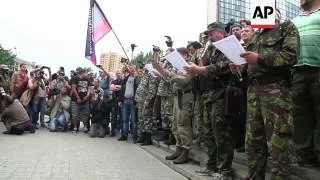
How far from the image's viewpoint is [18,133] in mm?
13148

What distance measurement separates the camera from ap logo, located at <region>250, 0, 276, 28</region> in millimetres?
4730

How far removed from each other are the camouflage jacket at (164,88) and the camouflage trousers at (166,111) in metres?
0.08

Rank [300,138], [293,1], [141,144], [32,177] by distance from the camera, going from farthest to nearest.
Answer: [141,144] < [293,1] < [32,177] < [300,138]

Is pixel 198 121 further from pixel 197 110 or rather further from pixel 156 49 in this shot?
pixel 156 49

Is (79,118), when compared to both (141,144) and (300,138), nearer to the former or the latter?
→ (141,144)

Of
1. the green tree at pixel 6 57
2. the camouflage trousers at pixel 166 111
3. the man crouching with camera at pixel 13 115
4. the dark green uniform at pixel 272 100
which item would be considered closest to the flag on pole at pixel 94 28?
the man crouching with camera at pixel 13 115

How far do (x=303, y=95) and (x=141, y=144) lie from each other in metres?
6.47

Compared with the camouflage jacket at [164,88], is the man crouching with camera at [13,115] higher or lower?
lower

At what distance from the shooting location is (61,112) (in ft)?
49.5

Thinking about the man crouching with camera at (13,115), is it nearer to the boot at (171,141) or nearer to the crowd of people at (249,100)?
the crowd of people at (249,100)

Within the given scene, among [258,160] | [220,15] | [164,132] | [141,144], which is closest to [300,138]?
[258,160]

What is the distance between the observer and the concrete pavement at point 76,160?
7.05 metres

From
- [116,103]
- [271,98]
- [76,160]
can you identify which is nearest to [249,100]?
[271,98]

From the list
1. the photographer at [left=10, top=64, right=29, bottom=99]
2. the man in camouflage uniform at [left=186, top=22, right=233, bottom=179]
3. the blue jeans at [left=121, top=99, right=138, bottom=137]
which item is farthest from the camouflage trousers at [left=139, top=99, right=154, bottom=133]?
the photographer at [left=10, top=64, right=29, bottom=99]
